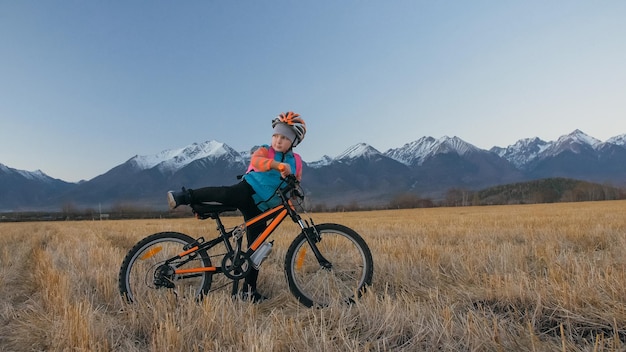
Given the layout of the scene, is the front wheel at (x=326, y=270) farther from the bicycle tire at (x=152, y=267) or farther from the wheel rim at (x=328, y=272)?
the bicycle tire at (x=152, y=267)

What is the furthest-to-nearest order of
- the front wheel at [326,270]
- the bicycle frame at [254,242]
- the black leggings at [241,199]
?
the black leggings at [241,199] → the bicycle frame at [254,242] → the front wheel at [326,270]

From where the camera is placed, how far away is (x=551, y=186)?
182 metres

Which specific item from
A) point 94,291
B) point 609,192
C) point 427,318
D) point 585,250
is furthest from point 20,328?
point 609,192

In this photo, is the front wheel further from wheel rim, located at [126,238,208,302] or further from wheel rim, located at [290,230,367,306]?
wheel rim, located at [126,238,208,302]

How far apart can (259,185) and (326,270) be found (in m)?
1.24

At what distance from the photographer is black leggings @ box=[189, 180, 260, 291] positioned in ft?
13.8

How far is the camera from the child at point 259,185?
4168mm

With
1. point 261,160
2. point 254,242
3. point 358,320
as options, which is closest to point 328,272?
point 254,242

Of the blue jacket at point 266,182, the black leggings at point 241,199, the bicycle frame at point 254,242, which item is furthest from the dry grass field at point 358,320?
the blue jacket at point 266,182

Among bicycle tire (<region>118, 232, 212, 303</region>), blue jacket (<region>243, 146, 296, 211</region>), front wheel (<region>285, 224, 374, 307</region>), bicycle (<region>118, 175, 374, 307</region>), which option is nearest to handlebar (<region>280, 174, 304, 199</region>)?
bicycle (<region>118, 175, 374, 307</region>)

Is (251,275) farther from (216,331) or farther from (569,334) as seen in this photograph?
(569,334)

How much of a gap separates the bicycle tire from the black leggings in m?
0.47

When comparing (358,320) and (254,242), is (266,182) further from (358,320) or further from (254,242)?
(358,320)

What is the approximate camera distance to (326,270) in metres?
4.19
